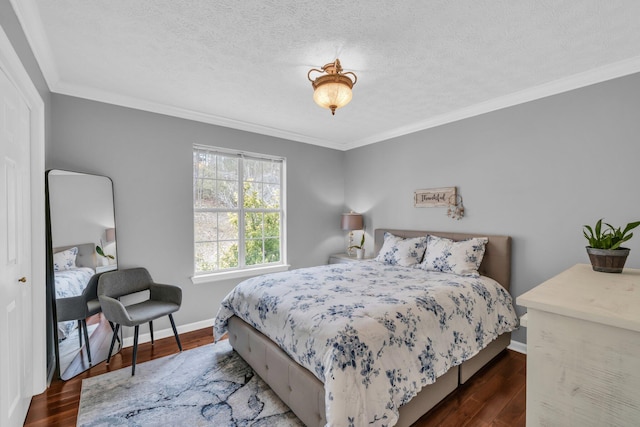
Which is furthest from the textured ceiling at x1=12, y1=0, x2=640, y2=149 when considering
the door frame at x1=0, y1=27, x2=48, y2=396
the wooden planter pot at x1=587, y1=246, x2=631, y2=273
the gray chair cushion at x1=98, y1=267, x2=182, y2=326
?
the gray chair cushion at x1=98, y1=267, x2=182, y2=326

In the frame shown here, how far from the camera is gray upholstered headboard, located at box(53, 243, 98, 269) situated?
260 cm

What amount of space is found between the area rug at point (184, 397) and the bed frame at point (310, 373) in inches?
4.2

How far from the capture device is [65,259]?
8.17 ft

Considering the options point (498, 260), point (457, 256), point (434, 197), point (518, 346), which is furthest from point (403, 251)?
point (518, 346)

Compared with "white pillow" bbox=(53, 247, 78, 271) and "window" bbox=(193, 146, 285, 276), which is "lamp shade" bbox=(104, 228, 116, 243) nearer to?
"white pillow" bbox=(53, 247, 78, 271)

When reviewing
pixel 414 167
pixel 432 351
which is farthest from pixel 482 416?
pixel 414 167

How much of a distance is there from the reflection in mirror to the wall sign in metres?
3.49

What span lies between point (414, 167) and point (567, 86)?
5.50 feet

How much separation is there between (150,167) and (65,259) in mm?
1157

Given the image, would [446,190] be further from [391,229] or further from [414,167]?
[391,229]

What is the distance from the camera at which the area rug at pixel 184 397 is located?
1879mm

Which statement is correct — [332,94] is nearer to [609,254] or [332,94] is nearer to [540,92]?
[609,254]

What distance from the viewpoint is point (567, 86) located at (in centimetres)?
255

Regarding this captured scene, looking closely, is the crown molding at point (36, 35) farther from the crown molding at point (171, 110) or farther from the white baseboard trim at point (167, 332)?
the white baseboard trim at point (167, 332)
